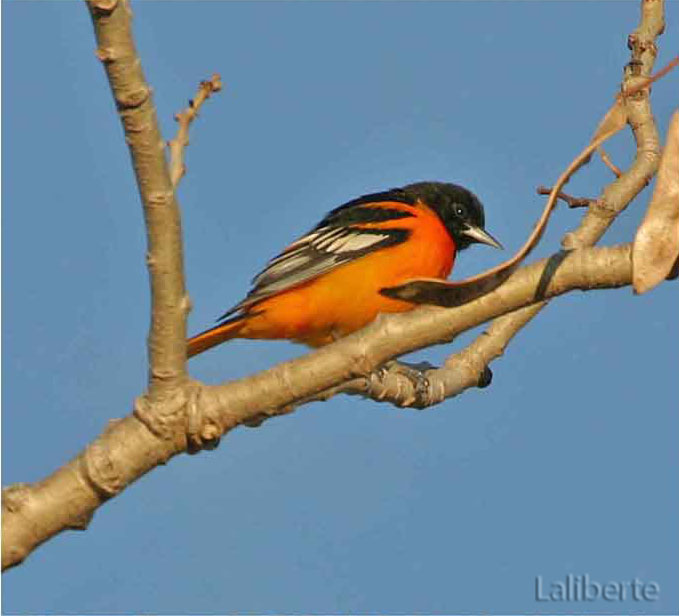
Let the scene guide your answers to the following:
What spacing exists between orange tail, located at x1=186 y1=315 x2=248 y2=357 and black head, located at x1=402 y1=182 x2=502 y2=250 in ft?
5.06

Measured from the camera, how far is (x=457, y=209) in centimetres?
713

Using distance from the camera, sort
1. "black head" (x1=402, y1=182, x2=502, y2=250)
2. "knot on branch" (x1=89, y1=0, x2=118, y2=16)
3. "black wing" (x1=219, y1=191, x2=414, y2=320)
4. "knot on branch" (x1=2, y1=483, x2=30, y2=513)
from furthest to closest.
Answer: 1. "black head" (x1=402, y1=182, x2=502, y2=250)
2. "black wing" (x1=219, y1=191, x2=414, y2=320)
3. "knot on branch" (x1=2, y1=483, x2=30, y2=513)
4. "knot on branch" (x1=89, y1=0, x2=118, y2=16)

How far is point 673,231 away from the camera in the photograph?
2586mm

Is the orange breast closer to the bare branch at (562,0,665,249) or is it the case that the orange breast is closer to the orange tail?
the orange tail

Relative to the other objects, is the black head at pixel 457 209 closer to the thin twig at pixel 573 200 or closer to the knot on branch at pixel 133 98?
the thin twig at pixel 573 200

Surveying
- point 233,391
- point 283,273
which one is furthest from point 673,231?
point 283,273

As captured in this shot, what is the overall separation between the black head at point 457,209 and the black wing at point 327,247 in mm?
547

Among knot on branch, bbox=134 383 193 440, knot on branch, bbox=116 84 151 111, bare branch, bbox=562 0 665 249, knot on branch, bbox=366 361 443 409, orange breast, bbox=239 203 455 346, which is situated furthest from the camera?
orange breast, bbox=239 203 455 346

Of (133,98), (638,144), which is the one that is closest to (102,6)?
(133,98)

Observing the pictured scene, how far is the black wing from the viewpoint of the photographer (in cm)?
595

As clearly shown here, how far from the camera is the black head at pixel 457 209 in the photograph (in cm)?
706

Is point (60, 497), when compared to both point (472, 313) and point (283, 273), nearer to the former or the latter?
point (472, 313)

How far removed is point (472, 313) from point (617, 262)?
340mm

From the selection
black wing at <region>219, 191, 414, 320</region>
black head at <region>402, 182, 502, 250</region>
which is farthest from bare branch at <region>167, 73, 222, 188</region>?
black head at <region>402, 182, 502, 250</region>
